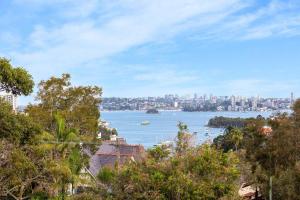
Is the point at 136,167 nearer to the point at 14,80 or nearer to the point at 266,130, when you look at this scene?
the point at 14,80

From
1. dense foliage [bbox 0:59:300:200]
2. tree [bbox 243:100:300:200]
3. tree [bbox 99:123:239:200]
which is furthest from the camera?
tree [bbox 243:100:300:200]

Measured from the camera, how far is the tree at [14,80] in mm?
15391

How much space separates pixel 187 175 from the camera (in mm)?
15086

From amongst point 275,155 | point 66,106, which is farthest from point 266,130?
point 66,106

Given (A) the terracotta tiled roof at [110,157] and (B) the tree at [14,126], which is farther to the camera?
(A) the terracotta tiled roof at [110,157]

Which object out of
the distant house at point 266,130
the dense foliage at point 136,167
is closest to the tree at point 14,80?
the dense foliage at point 136,167

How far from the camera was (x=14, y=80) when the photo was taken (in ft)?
51.6

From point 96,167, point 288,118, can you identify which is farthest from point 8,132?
point 96,167

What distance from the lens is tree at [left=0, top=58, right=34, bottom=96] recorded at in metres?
15.4

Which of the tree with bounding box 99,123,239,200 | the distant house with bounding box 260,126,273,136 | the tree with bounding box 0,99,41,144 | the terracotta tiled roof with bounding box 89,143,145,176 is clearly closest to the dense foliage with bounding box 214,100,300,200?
the distant house with bounding box 260,126,273,136

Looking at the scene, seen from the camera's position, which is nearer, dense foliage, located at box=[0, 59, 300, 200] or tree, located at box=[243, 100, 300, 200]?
dense foliage, located at box=[0, 59, 300, 200]

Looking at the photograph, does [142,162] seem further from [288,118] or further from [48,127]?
[48,127]

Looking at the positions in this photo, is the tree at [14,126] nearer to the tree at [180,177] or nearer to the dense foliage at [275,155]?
the tree at [180,177]

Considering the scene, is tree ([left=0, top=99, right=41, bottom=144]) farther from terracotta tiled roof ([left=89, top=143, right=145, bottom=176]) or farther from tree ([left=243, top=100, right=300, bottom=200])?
terracotta tiled roof ([left=89, top=143, right=145, bottom=176])
